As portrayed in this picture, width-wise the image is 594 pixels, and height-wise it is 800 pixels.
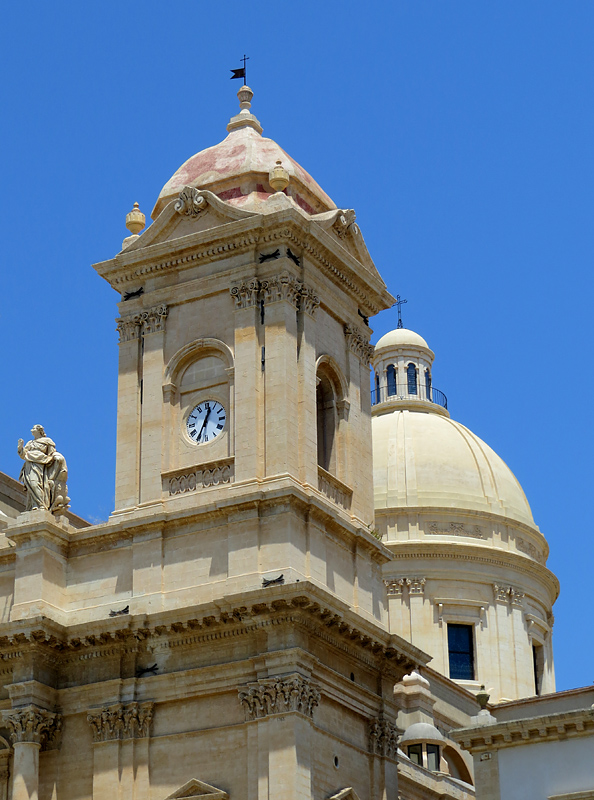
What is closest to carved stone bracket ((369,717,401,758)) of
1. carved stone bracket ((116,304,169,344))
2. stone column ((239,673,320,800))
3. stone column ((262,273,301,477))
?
stone column ((239,673,320,800))

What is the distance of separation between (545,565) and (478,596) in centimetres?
538

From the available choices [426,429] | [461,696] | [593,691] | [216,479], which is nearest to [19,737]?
[216,479]

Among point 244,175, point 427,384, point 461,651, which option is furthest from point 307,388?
point 427,384

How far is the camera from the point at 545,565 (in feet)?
215

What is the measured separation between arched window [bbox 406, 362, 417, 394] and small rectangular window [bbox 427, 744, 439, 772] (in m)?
24.5

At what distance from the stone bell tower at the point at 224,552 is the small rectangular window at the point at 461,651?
19278 mm

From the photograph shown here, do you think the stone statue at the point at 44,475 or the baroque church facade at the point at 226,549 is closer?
the baroque church facade at the point at 226,549

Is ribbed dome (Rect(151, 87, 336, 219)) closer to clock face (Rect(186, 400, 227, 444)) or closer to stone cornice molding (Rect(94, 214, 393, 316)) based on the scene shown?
stone cornice molding (Rect(94, 214, 393, 316))

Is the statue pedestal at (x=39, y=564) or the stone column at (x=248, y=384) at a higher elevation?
the stone column at (x=248, y=384)

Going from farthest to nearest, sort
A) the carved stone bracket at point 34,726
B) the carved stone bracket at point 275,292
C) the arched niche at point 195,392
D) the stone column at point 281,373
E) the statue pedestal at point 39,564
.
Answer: the carved stone bracket at point 275,292
the arched niche at point 195,392
the statue pedestal at point 39,564
the stone column at point 281,373
the carved stone bracket at point 34,726

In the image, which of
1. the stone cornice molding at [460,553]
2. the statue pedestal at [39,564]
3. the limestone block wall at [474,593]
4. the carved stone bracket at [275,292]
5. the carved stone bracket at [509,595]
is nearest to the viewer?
the statue pedestal at [39,564]

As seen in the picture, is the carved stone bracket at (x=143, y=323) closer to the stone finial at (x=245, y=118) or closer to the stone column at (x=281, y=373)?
the stone column at (x=281, y=373)

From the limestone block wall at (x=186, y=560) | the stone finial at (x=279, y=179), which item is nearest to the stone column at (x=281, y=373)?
the limestone block wall at (x=186, y=560)

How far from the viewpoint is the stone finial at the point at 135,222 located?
44.3 meters
